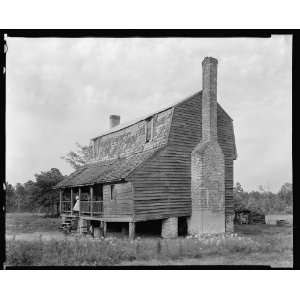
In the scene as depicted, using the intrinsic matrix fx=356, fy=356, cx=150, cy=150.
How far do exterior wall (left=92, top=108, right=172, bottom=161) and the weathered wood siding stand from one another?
33.4 inches

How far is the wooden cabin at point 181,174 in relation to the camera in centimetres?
2072

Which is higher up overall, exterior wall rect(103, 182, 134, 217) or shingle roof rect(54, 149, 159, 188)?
shingle roof rect(54, 149, 159, 188)

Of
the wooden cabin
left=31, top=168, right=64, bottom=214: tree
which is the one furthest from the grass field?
left=31, top=168, right=64, bottom=214: tree

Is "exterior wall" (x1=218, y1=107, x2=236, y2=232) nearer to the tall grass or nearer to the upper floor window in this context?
the upper floor window

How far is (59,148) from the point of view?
23.8 metres

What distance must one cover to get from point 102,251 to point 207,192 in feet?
29.7

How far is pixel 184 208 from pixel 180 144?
3.95 meters

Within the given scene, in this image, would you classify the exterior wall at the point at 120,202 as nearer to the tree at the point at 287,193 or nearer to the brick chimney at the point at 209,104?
the brick chimney at the point at 209,104

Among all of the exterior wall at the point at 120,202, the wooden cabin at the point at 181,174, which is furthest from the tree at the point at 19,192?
the exterior wall at the point at 120,202

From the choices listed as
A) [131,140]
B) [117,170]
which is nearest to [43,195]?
[131,140]

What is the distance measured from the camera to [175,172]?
71.2 ft

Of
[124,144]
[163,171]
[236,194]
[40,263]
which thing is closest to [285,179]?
[163,171]

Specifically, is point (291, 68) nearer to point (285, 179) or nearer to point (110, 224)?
point (285, 179)

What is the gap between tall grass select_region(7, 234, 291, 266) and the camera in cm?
1398
